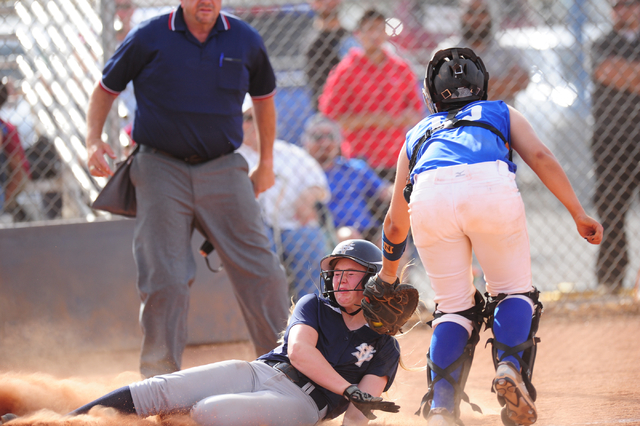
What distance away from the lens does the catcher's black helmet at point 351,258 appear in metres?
2.90

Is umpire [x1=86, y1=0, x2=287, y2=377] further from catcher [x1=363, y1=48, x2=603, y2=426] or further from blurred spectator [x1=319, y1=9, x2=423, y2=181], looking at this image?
blurred spectator [x1=319, y1=9, x2=423, y2=181]

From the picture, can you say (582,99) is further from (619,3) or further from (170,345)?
(170,345)

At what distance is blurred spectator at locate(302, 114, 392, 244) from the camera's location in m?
5.78

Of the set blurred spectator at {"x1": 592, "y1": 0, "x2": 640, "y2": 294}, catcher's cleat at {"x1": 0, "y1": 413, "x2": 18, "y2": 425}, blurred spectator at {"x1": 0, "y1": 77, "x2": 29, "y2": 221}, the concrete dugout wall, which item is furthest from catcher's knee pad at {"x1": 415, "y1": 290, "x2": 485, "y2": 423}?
blurred spectator at {"x1": 0, "y1": 77, "x2": 29, "y2": 221}

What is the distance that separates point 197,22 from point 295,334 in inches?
73.2

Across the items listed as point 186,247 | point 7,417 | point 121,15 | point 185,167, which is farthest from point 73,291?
point 121,15

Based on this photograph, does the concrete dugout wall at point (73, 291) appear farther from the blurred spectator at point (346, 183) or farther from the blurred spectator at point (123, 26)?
the blurred spectator at point (346, 183)

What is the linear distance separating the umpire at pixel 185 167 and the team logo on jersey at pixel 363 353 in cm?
87

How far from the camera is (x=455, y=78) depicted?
2.75 metres

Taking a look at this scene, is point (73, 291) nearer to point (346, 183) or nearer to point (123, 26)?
point (123, 26)

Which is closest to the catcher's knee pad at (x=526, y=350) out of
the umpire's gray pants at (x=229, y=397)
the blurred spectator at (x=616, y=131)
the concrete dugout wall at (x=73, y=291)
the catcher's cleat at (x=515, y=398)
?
the catcher's cleat at (x=515, y=398)

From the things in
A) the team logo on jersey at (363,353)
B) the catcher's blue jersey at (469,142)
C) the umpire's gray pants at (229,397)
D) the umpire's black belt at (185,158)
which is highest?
the catcher's blue jersey at (469,142)

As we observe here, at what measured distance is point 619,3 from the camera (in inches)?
236

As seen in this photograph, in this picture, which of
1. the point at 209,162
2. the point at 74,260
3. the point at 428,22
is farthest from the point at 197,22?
the point at 428,22
